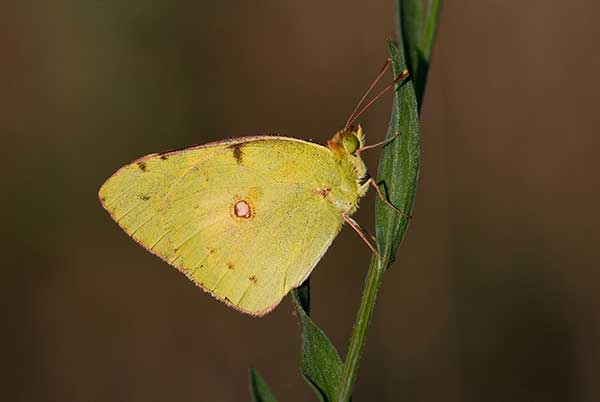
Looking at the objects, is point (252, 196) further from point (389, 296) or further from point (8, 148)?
point (8, 148)

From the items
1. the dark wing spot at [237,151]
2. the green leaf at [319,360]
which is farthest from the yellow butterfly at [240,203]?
the green leaf at [319,360]

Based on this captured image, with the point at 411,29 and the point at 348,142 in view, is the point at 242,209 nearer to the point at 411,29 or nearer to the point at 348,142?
→ the point at 348,142

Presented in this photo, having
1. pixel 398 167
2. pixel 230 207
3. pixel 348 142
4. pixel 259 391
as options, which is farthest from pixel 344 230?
pixel 398 167

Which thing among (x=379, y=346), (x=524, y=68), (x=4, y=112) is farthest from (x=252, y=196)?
(x=4, y=112)

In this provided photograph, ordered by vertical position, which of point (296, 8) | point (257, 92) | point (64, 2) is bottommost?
point (257, 92)

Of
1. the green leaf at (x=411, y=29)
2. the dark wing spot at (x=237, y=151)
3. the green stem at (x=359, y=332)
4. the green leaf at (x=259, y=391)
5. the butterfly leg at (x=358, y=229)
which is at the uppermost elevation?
the green leaf at (x=411, y=29)

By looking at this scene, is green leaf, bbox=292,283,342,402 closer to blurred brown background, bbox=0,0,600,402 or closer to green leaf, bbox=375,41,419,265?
green leaf, bbox=375,41,419,265

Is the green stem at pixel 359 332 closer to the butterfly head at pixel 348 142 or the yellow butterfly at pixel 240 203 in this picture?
the yellow butterfly at pixel 240 203
